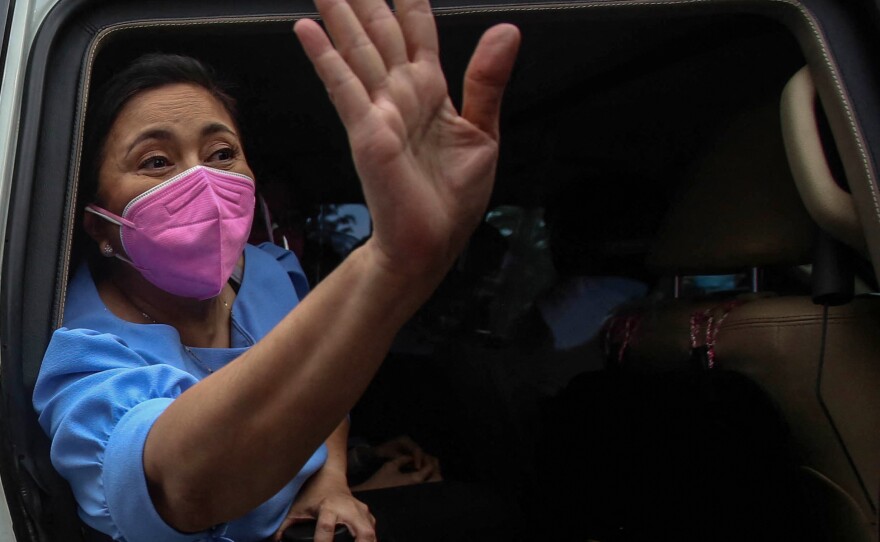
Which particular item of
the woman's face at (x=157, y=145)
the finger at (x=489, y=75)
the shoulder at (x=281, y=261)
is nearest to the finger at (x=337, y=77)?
the finger at (x=489, y=75)

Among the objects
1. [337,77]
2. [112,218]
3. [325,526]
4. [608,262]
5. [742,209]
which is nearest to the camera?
[337,77]

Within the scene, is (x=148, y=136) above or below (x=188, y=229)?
above

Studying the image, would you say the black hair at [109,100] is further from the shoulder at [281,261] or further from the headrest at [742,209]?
the headrest at [742,209]

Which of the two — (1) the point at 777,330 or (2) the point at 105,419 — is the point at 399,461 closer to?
(1) the point at 777,330

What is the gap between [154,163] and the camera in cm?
156

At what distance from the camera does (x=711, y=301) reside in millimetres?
2240

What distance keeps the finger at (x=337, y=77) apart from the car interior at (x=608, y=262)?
1.88ft

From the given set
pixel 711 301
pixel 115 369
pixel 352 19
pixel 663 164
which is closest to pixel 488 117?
pixel 352 19

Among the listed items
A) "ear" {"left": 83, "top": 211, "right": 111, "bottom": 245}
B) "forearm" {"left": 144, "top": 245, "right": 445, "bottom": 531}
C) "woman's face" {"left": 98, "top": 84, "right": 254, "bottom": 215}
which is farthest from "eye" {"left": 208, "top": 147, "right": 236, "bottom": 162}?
"forearm" {"left": 144, "top": 245, "right": 445, "bottom": 531}

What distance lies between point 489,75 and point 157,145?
0.83m

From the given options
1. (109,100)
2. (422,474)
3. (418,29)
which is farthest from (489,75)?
(422,474)

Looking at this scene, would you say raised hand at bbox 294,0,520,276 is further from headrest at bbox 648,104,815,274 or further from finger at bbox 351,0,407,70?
headrest at bbox 648,104,815,274

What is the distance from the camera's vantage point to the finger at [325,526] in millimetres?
1438

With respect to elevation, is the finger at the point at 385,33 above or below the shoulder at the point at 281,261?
above
